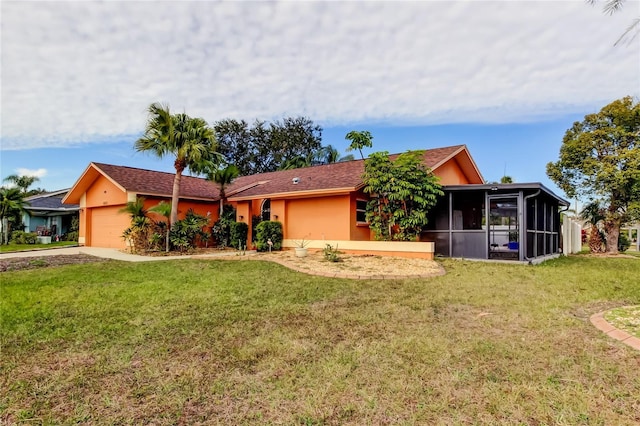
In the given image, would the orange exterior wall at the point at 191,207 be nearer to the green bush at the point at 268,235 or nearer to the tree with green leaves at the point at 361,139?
the green bush at the point at 268,235

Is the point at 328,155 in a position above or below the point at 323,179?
above

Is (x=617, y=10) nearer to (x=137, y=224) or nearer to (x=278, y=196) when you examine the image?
(x=278, y=196)

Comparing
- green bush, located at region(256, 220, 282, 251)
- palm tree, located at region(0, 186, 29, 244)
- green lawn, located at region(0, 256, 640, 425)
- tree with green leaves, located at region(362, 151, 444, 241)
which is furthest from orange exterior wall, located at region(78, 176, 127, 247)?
tree with green leaves, located at region(362, 151, 444, 241)

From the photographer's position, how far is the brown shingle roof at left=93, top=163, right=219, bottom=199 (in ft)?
52.6

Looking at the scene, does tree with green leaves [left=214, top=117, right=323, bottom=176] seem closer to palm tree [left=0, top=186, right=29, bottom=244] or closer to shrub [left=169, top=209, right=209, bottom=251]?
palm tree [left=0, top=186, right=29, bottom=244]

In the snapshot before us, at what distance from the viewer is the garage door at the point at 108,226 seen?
1700cm

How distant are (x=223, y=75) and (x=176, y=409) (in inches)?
450

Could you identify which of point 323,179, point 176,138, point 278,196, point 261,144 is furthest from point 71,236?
point 261,144

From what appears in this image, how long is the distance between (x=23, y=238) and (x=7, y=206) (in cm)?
207

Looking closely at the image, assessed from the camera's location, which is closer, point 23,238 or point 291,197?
point 291,197

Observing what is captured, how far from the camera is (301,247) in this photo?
505 inches

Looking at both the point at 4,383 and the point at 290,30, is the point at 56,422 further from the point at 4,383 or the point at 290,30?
the point at 290,30

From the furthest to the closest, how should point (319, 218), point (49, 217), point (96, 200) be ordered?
point (49, 217)
point (96, 200)
point (319, 218)

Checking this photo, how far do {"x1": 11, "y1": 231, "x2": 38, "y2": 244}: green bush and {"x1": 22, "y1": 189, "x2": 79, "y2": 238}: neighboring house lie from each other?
3.69ft
